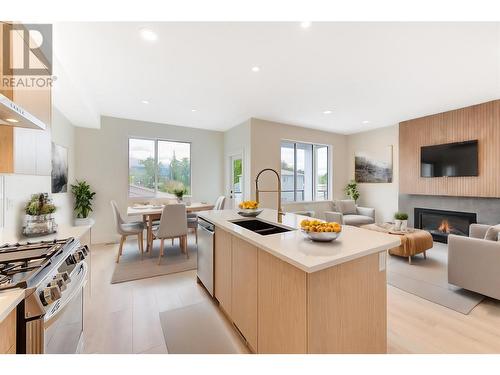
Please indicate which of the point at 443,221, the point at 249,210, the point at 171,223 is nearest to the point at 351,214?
the point at 443,221

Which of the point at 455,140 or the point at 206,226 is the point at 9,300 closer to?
the point at 206,226

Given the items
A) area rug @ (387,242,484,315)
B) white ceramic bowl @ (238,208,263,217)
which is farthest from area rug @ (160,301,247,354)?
area rug @ (387,242,484,315)

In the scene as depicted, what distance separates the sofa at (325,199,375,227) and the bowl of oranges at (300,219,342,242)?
12.7ft

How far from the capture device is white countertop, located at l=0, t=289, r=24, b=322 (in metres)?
0.77

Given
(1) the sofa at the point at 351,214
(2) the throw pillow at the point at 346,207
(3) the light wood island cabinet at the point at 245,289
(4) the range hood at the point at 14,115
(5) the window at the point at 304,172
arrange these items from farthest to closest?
1. (5) the window at the point at 304,172
2. (2) the throw pillow at the point at 346,207
3. (1) the sofa at the point at 351,214
4. (3) the light wood island cabinet at the point at 245,289
5. (4) the range hood at the point at 14,115

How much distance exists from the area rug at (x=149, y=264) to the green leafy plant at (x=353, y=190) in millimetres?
4575

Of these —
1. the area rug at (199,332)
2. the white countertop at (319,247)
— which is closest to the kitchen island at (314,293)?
the white countertop at (319,247)

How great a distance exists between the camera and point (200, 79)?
304 centimetres

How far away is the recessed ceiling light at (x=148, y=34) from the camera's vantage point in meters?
2.04

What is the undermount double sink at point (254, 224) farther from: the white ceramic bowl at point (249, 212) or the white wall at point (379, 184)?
the white wall at point (379, 184)

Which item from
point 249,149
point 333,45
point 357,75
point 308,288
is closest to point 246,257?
point 308,288

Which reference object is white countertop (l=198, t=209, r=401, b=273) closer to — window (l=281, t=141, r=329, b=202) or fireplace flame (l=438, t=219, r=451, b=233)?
window (l=281, t=141, r=329, b=202)

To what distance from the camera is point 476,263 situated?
2.32m
